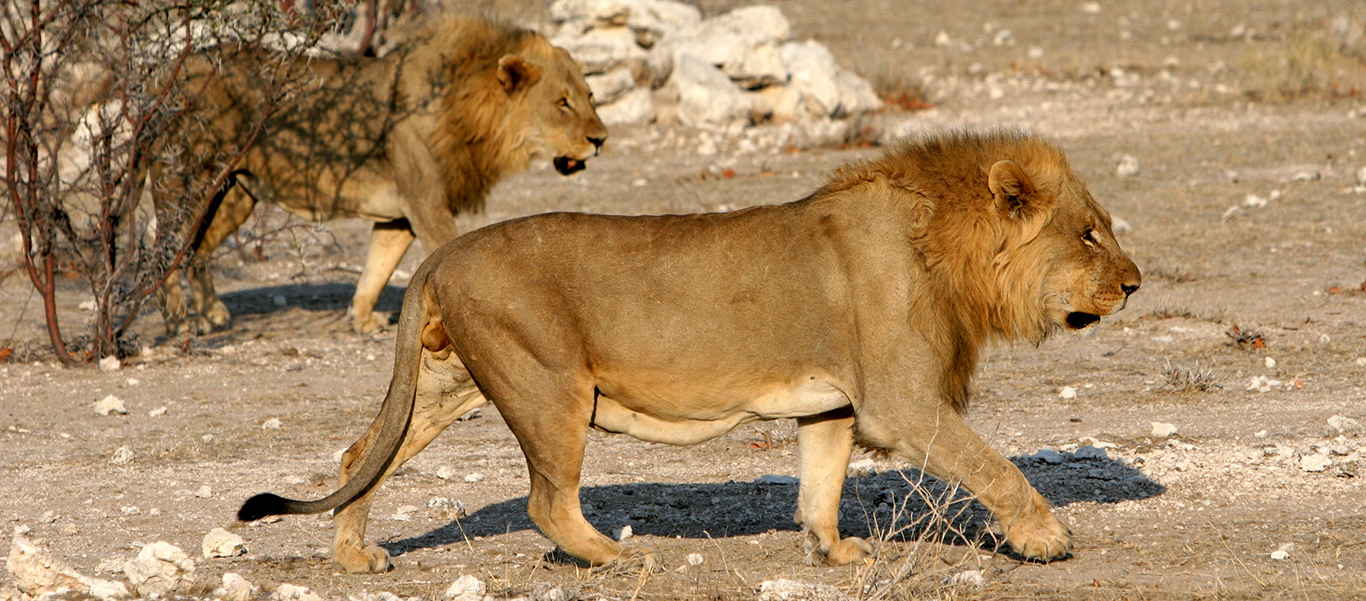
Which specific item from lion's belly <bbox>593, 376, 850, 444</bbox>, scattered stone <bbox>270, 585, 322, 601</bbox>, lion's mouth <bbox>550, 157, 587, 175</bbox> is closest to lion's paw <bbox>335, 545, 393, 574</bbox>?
scattered stone <bbox>270, 585, 322, 601</bbox>

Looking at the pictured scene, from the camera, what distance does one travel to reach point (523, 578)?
5719 millimetres

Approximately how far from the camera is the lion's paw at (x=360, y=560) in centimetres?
583

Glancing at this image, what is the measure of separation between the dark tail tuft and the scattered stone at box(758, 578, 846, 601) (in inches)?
57.8

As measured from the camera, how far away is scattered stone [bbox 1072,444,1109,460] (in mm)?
7332

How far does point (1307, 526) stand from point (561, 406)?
8.78 feet

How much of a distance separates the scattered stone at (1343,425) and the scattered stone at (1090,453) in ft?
3.47

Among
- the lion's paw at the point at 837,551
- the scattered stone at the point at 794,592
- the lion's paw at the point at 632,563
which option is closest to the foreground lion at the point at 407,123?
the lion's paw at the point at 837,551

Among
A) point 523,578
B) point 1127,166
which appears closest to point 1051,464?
point 523,578

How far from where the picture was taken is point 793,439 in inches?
319

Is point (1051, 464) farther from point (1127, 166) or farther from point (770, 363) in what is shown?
point (1127, 166)

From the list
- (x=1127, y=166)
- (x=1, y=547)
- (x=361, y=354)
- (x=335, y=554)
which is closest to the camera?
(x=335, y=554)

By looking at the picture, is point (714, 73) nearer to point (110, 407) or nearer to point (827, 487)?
point (110, 407)

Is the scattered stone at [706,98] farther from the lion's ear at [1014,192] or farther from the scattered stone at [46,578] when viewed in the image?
the scattered stone at [46,578]

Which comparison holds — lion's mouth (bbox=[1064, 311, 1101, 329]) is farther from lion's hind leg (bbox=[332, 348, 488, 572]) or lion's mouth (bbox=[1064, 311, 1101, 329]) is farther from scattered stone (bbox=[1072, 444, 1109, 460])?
lion's hind leg (bbox=[332, 348, 488, 572])
